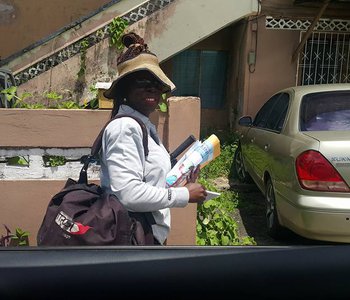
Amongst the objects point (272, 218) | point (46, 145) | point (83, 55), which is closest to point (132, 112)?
point (46, 145)

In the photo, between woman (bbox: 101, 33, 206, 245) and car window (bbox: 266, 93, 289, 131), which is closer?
woman (bbox: 101, 33, 206, 245)

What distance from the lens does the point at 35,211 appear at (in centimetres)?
345

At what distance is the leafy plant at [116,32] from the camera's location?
6021mm

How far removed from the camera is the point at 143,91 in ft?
6.83

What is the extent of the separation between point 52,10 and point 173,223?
24.8 feet

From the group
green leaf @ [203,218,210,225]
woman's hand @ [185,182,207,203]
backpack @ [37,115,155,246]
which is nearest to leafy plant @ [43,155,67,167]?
green leaf @ [203,218,210,225]

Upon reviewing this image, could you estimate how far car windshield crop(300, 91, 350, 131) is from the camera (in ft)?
12.7

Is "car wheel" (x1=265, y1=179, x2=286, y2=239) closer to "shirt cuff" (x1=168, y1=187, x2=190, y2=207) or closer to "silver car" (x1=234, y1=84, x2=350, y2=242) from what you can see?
"silver car" (x1=234, y1=84, x2=350, y2=242)

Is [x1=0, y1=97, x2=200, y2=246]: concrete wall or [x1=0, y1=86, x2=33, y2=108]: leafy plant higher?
[x1=0, y1=86, x2=33, y2=108]: leafy plant

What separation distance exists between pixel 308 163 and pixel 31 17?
793cm

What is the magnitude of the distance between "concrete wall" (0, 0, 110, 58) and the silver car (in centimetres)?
613

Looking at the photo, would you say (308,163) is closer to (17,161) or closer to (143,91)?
(143,91)

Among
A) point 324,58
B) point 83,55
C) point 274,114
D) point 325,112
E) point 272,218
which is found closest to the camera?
point 325,112

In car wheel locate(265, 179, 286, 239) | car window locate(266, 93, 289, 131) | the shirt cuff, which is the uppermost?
car window locate(266, 93, 289, 131)
